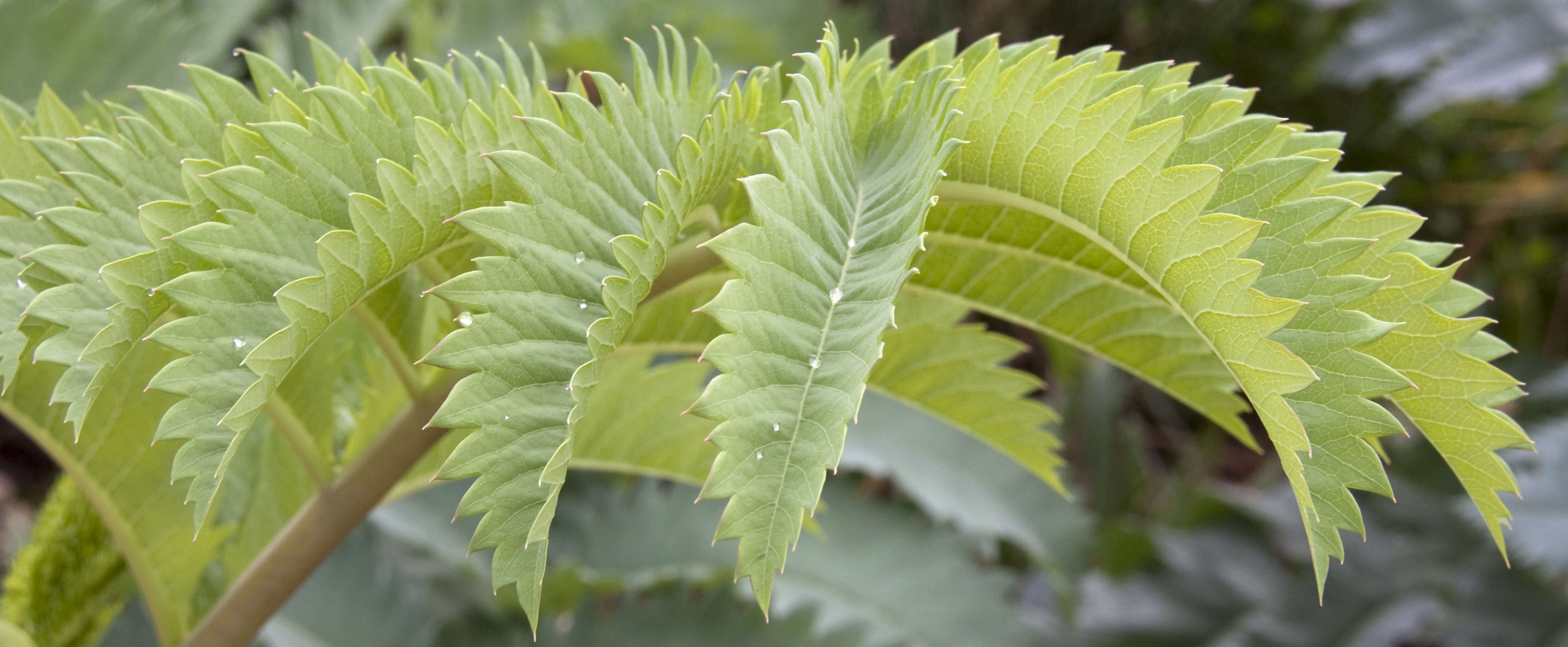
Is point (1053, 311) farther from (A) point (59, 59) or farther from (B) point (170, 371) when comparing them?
(A) point (59, 59)

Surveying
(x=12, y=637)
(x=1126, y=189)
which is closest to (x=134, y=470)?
(x=12, y=637)

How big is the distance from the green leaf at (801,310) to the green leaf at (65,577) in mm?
581

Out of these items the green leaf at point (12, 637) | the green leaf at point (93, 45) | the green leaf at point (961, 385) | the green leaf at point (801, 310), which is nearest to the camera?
the green leaf at point (801, 310)

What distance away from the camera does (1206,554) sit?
1.76 meters

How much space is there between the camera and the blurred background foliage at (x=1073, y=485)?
1.16m

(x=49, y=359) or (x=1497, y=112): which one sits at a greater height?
(x=49, y=359)

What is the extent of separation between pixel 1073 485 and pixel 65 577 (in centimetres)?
181

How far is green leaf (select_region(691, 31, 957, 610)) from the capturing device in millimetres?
371

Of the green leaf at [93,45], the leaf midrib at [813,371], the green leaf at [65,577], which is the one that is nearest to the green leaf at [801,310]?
the leaf midrib at [813,371]

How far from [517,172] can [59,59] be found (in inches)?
36.6

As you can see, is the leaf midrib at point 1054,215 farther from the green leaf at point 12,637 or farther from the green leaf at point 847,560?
the green leaf at point 847,560

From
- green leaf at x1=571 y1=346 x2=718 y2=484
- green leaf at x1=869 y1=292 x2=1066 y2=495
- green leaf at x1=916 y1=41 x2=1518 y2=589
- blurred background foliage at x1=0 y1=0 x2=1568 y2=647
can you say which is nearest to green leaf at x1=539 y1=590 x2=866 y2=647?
blurred background foliage at x1=0 y1=0 x2=1568 y2=647

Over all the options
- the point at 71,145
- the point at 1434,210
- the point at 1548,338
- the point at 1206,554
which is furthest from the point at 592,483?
the point at 1548,338

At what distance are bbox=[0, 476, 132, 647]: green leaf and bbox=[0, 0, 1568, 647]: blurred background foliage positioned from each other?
0.34m
